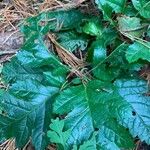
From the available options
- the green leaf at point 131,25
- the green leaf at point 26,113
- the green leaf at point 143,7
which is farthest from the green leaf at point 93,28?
the green leaf at point 26,113

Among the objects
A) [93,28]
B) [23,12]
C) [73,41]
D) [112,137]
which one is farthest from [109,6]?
[112,137]

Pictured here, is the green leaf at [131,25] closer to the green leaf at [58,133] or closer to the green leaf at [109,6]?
the green leaf at [109,6]

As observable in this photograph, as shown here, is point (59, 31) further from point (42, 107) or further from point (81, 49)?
point (42, 107)

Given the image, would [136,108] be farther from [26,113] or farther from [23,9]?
[23,9]

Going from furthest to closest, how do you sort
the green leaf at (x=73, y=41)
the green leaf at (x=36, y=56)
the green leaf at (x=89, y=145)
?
the green leaf at (x=73, y=41)
the green leaf at (x=36, y=56)
the green leaf at (x=89, y=145)

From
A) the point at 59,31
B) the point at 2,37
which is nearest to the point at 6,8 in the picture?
the point at 2,37

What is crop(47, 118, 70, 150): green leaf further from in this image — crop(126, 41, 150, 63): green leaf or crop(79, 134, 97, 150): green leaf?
crop(126, 41, 150, 63): green leaf

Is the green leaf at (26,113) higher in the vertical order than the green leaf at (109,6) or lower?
lower
